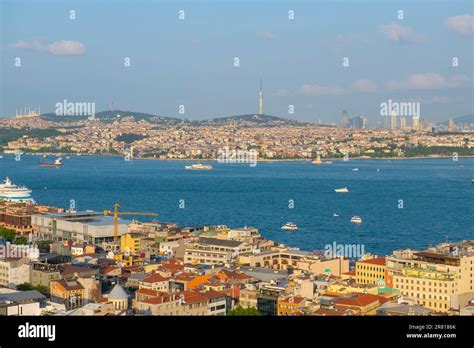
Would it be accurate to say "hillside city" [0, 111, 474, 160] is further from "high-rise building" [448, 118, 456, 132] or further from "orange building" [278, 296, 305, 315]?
"orange building" [278, 296, 305, 315]

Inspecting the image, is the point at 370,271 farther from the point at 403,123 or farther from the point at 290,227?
the point at 403,123

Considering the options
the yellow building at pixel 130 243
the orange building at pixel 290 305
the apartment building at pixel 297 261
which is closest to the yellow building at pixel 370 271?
the apartment building at pixel 297 261

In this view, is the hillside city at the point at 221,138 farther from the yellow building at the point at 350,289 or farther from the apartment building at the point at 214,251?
the yellow building at the point at 350,289

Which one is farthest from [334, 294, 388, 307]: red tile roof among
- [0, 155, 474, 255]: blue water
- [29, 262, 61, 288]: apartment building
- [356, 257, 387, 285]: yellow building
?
[0, 155, 474, 255]: blue water
